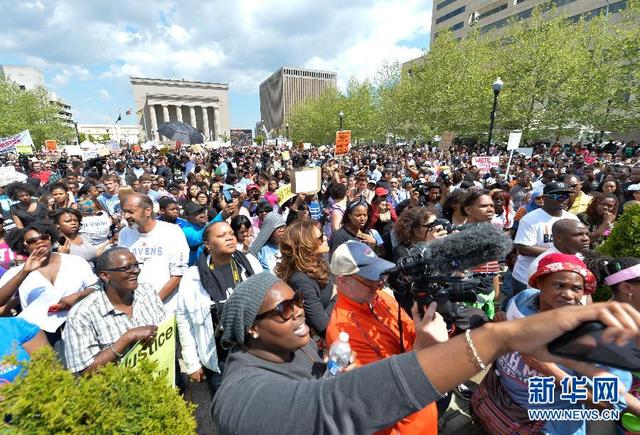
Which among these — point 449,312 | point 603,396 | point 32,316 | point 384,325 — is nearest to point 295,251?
point 384,325

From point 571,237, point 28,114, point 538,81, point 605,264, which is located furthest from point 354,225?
point 28,114

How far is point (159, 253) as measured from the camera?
3.55 metres

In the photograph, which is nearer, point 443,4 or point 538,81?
point 538,81

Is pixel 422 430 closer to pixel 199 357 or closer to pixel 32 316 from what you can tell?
pixel 199 357

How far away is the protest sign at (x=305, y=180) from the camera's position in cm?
605

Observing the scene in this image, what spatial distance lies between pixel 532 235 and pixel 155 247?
4362 millimetres

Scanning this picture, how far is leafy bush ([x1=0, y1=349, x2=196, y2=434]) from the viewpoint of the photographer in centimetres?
109

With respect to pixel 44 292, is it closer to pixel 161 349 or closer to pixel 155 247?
pixel 155 247

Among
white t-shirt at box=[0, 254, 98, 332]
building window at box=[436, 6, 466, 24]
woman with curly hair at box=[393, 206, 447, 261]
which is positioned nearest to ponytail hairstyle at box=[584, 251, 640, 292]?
woman with curly hair at box=[393, 206, 447, 261]

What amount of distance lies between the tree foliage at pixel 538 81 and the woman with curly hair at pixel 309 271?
76.1ft

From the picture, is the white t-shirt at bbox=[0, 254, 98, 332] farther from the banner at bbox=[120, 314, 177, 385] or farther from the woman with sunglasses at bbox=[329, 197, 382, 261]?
the woman with sunglasses at bbox=[329, 197, 382, 261]

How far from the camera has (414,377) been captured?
81 cm

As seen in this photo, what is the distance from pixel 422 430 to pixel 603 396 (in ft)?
3.24

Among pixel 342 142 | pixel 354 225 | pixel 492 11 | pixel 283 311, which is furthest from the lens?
pixel 492 11
